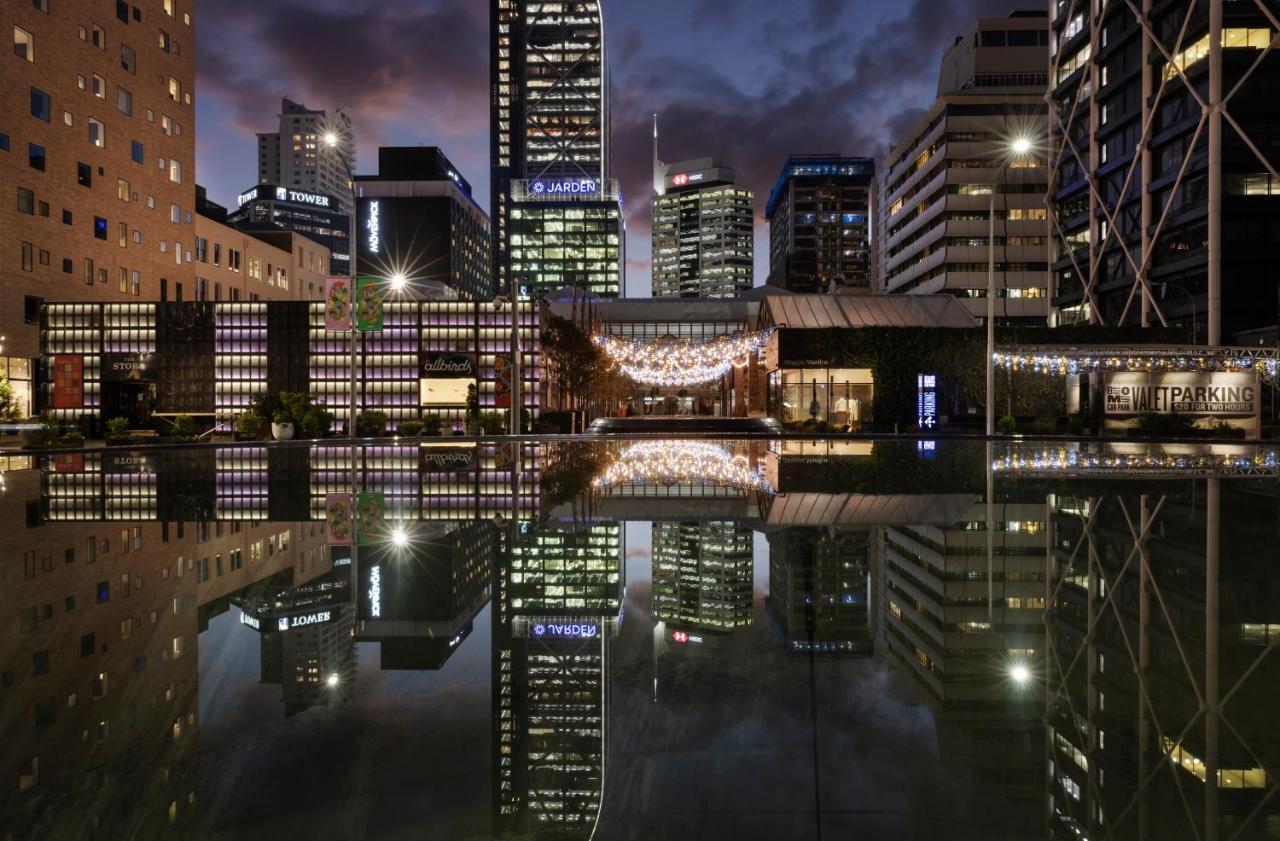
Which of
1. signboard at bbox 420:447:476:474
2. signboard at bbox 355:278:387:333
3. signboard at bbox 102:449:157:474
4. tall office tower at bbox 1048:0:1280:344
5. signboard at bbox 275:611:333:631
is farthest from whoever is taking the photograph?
tall office tower at bbox 1048:0:1280:344

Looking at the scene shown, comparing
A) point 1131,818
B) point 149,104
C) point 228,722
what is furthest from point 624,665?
point 149,104

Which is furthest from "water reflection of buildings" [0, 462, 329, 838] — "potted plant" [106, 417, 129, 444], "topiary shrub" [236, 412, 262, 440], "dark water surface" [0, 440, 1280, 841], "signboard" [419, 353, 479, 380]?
"signboard" [419, 353, 479, 380]

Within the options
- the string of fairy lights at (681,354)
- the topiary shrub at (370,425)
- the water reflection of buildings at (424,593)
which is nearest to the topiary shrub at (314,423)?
the topiary shrub at (370,425)

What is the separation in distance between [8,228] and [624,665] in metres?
56.1

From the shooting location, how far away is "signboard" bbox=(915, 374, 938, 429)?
138ft

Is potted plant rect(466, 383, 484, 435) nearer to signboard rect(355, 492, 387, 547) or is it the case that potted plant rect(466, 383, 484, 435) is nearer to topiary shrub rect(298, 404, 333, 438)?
topiary shrub rect(298, 404, 333, 438)

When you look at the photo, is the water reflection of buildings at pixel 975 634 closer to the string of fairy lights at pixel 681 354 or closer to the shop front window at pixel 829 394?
the shop front window at pixel 829 394

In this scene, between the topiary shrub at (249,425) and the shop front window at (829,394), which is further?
the shop front window at (829,394)

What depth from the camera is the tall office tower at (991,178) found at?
9531 centimetres

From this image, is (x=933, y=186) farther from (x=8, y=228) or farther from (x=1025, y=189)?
(x=8, y=228)

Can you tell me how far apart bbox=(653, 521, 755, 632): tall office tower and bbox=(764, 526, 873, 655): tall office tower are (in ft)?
1.05

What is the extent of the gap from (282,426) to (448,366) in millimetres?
16794

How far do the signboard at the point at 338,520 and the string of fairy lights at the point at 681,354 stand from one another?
34.1 metres

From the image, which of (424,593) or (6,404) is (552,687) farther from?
(6,404)
